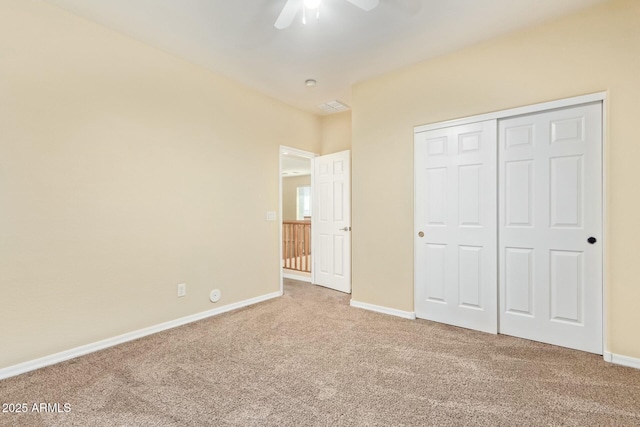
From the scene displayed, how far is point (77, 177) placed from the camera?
7.73 feet

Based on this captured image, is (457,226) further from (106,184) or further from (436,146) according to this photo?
(106,184)

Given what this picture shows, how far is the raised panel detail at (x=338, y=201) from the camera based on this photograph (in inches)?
169

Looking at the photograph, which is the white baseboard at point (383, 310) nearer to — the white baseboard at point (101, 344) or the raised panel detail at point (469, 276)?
the raised panel detail at point (469, 276)

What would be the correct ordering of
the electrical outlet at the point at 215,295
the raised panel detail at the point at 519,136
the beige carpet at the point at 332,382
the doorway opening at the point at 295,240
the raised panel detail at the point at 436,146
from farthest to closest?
the doorway opening at the point at 295,240 → the electrical outlet at the point at 215,295 → the raised panel detail at the point at 436,146 → the raised panel detail at the point at 519,136 → the beige carpet at the point at 332,382

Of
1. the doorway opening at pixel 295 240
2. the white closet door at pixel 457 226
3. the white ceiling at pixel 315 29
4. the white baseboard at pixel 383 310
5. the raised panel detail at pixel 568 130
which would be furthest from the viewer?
the doorway opening at pixel 295 240

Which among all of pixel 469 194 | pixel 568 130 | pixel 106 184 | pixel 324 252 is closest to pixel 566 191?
pixel 568 130

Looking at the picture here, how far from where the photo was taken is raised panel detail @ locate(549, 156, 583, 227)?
2342mm

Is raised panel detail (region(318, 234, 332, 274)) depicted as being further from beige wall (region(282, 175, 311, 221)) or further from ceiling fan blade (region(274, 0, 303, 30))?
beige wall (region(282, 175, 311, 221))

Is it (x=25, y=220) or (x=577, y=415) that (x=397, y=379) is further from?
(x=25, y=220)

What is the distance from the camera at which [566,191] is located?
2387 mm

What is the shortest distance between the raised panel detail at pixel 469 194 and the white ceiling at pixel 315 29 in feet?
3.86

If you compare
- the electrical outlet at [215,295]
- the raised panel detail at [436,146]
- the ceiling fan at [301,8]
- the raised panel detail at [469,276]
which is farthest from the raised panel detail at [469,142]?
the electrical outlet at [215,295]

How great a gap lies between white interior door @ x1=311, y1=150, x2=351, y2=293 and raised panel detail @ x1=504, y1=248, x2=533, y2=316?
6.55 feet

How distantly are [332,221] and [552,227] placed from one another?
103 inches
